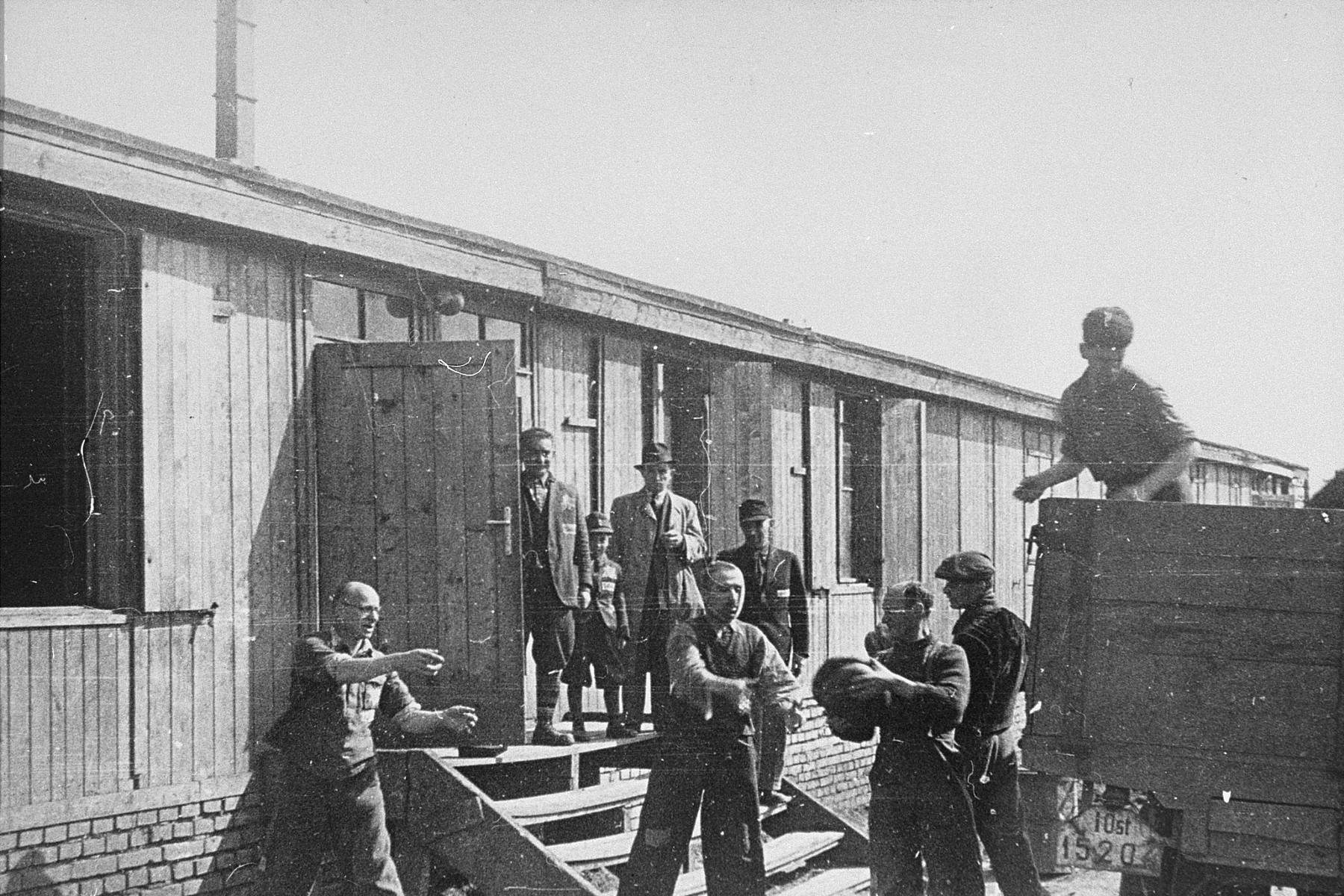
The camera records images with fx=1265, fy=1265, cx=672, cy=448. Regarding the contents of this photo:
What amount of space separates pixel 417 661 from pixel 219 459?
1.93 m

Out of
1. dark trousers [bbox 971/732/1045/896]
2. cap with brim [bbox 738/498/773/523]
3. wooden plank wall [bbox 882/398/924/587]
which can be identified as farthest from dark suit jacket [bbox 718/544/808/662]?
wooden plank wall [bbox 882/398/924/587]

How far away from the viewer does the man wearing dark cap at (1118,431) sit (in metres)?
5.88

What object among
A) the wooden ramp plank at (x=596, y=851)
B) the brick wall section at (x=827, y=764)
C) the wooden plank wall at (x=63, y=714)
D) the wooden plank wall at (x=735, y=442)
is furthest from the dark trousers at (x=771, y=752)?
the wooden plank wall at (x=63, y=714)

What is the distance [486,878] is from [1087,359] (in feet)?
13.0

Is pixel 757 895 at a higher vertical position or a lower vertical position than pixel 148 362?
lower

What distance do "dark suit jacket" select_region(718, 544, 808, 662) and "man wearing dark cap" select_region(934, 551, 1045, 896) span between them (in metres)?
2.09

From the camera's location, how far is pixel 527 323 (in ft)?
30.2

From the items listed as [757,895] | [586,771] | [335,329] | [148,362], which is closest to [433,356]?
[335,329]

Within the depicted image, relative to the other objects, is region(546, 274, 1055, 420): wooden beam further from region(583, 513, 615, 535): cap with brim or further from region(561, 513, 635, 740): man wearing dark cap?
region(561, 513, 635, 740): man wearing dark cap

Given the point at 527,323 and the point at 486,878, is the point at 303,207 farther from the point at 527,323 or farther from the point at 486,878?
the point at 486,878

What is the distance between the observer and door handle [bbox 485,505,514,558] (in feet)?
24.1

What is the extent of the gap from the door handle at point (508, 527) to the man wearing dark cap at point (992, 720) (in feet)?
8.16

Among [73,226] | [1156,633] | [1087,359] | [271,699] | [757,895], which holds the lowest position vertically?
[757,895]

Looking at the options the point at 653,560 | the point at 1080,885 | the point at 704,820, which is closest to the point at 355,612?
the point at 704,820
